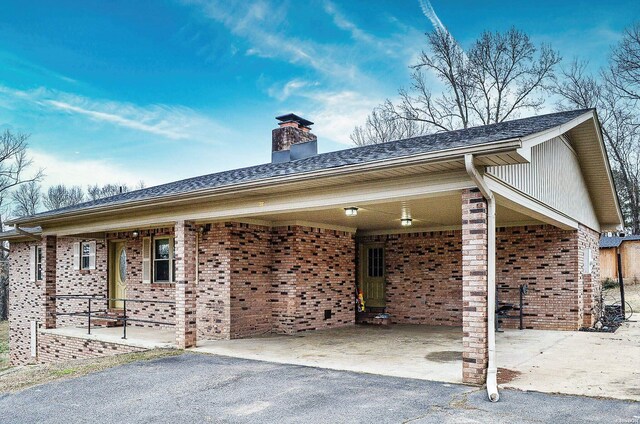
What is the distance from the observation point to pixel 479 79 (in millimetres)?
24969

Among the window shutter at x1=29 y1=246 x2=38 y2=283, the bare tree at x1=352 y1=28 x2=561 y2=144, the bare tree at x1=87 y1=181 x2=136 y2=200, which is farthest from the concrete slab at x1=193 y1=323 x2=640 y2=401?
the bare tree at x1=87 y1=181 x2=136 y2=200

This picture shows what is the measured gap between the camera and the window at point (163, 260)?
1268 cm

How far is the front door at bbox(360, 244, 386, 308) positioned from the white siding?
4979 mm

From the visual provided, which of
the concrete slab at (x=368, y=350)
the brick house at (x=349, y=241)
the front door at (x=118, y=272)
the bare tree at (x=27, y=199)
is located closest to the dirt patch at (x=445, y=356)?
the concrete slab at (x=368, y=350)

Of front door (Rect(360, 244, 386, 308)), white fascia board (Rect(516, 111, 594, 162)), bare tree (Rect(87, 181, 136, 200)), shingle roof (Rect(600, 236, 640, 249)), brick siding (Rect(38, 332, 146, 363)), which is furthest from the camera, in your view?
bare tree (Rect(87, 181, 136, 200))

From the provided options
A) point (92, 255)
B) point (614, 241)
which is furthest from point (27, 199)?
point (614, 241)

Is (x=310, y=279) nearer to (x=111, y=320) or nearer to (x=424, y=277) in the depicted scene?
(x=424, y=277)

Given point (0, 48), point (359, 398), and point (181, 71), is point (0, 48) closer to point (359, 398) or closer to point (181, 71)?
point (181, 71)

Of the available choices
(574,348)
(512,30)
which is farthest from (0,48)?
(512,30)

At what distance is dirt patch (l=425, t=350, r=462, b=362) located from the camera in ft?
26.7

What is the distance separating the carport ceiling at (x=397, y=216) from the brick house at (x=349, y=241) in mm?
50

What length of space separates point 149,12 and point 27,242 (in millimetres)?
8506

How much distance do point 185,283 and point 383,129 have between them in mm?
21397

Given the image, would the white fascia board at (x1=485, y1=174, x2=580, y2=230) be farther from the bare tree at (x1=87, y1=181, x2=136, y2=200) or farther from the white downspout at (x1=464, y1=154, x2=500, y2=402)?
the bare tree at (x1=87, y1=181, x2=136, y2=200)
